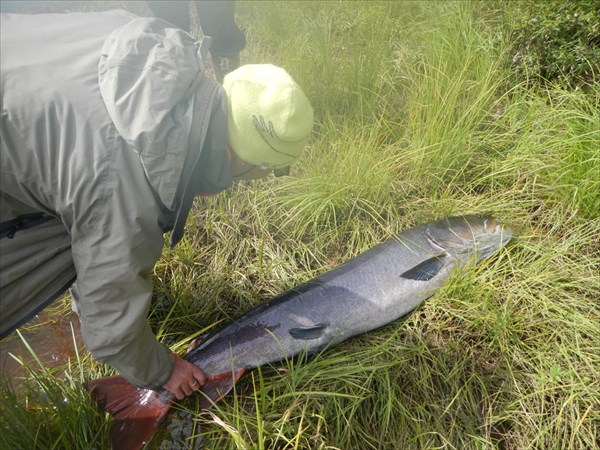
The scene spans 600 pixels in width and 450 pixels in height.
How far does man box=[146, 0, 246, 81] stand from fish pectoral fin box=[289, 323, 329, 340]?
245cm

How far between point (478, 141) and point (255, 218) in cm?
159

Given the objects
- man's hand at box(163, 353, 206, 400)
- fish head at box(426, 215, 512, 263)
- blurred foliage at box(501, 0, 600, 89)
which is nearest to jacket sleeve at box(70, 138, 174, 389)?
man's hand at box(163, 353, 206, 400)

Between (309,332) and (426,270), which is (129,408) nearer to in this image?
(309,332)

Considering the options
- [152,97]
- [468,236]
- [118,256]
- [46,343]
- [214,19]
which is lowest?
[46,343]

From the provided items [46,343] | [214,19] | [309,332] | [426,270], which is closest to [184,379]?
[309,332]

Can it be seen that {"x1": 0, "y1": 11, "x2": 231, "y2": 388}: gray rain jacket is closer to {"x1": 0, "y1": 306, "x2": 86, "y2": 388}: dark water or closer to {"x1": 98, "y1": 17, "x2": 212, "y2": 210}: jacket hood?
{"x1": 98, "y1": 17, "x2": 212, "y2": 210}: jacket hood

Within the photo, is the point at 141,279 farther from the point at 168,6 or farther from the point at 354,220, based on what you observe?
the point at 168,6

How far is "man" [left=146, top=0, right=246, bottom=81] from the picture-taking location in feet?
10.7

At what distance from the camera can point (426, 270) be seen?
2.41 m

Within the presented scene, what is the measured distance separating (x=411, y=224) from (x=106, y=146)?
1.97m

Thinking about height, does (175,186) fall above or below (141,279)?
above

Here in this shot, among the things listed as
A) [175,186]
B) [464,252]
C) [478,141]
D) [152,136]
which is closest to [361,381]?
[464,252]

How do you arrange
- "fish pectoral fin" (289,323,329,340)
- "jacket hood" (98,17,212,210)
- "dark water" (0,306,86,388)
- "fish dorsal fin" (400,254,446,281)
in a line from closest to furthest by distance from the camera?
"jacket hood" (98,17,212,210) < "fish pectoral fin" (289,323,329,340) < "dark water" (0,306,86,388) < "fish dorsal fin" (400,254,446,281)

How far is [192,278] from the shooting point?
2553 millimetres
